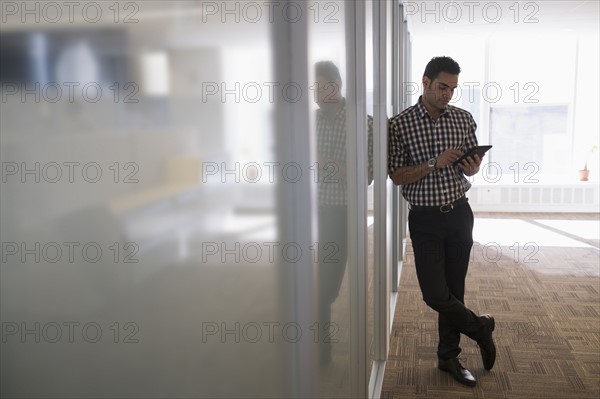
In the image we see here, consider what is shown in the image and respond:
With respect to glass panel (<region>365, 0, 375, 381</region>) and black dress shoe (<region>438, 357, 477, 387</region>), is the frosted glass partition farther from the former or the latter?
black dress shoe (<region>438, 357, 477, 387</region>)

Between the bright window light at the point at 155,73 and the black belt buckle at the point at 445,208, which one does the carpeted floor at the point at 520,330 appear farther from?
the bright window light at the point at 155,73

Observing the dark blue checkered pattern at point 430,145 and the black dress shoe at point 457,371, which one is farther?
the black dress shoe at point 457,371

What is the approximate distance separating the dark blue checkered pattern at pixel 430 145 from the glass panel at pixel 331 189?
0.67m

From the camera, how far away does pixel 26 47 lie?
0.88 meters

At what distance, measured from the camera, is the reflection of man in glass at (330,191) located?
1336 millimetres

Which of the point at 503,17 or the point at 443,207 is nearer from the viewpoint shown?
the point at 443,207

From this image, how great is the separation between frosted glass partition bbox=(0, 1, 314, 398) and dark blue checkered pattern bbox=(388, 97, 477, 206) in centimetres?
147

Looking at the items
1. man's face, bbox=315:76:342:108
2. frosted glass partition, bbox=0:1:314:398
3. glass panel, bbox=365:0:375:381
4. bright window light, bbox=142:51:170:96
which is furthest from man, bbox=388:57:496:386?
bright window light, bbox=142:51:170:96

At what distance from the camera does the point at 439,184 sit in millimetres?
2395

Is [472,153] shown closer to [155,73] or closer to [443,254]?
[443,254]

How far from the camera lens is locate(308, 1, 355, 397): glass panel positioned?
4.18ft

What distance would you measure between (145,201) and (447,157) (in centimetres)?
166

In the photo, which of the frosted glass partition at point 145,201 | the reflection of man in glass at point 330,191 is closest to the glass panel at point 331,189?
the reflection of man in glass at point 330,191

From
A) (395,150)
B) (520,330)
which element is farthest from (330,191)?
(520,330)
